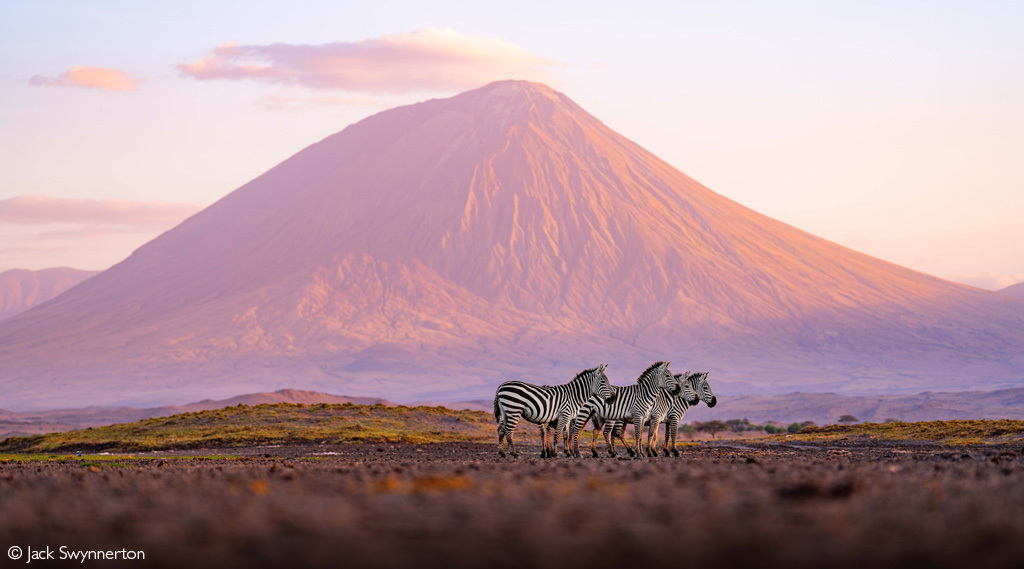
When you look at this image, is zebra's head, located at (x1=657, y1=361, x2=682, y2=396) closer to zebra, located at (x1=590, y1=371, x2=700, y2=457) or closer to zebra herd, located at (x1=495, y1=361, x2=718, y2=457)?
zebra herd, located at (x1=495, y1=361, x2=718, y2=457)

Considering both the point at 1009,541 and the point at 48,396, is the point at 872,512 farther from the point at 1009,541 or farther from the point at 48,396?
the point at 48,396

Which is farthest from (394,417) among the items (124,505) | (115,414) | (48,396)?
(48,396)

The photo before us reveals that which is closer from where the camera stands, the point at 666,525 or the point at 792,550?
the point at 792,550

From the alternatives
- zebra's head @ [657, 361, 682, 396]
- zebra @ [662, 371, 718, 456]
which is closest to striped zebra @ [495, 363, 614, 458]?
zebra's head @ [657, 361, 682, 396]

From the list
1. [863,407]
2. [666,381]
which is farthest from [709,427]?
[863,407]

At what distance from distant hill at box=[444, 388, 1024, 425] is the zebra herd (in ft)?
342

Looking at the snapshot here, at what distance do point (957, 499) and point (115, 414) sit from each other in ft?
496

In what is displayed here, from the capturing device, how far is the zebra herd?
99.3ft

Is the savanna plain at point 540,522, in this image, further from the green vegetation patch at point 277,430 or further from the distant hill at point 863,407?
the distant hill at point 863,407

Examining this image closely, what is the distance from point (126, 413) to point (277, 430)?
350ft

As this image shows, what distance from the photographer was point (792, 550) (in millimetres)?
7984

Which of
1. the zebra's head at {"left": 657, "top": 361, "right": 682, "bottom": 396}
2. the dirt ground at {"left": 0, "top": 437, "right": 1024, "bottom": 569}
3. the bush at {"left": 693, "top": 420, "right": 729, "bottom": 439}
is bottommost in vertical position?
the bush at {"left": 693, "top": 420, "right": 729, "bottom": 439}

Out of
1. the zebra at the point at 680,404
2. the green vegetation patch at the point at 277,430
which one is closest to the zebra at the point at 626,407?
the zebra at the point at 680,404

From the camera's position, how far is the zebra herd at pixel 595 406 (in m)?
30.3
